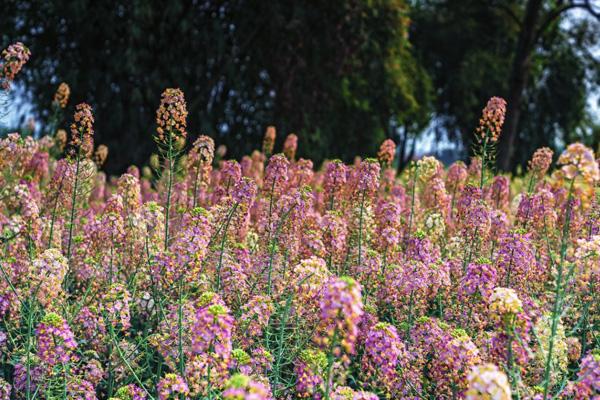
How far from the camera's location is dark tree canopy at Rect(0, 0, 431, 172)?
1584cm

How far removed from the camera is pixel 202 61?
57.4 ft

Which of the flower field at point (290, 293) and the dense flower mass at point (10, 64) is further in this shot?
the dense flower mass at point (10, 64)

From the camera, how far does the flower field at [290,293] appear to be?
3072mm

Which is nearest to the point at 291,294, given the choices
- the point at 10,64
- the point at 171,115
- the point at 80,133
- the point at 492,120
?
the point at 171,115

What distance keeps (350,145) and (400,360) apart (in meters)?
20.2

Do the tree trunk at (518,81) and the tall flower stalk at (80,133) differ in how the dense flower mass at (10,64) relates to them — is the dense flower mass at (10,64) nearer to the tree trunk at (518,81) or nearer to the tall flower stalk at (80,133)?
the tall flower stalk at (80,133)

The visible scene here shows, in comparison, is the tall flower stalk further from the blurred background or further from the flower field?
the blurred background

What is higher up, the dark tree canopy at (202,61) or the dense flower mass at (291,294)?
the dark tree canopy at (202,61)

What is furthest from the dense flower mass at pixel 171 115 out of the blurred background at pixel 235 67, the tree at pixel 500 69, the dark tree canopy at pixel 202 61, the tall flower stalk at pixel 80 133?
the tree at pixel 500 69

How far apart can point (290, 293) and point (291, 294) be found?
10.5 inches

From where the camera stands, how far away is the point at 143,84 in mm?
16297

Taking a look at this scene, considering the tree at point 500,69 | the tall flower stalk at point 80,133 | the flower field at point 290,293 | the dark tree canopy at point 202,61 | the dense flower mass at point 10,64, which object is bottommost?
the flower field at point 290,293

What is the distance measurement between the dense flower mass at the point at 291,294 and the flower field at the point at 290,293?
0.06 feet

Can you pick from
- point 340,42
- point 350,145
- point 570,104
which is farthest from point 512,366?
point 570,104
